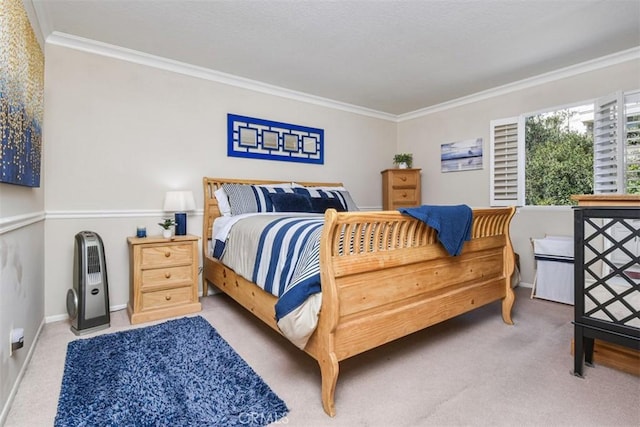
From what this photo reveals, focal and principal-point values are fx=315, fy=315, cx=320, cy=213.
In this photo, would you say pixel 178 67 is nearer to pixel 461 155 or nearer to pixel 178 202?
pixel 178 202

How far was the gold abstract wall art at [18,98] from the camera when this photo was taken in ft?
4.57

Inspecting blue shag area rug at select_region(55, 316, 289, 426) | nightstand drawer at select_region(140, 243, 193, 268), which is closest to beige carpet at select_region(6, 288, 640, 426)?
blue shag area rug at select_region(55, 316, 289, 426)

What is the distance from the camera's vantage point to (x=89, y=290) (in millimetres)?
2357

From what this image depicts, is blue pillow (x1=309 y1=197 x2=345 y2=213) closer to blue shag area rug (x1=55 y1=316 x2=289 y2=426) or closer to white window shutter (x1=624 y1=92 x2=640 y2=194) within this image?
blue shag area rug (x1=55 y1=316 x2=289 y2=426)

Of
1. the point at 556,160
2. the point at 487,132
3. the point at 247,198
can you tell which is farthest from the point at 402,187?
the point at 247,198

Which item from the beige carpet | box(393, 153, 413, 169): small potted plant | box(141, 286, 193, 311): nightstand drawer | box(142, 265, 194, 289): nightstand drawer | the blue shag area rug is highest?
box(393, 153, 413, 169): small potted plant

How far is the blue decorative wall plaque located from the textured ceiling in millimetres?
516

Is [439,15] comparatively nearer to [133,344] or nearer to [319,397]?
[319,397]

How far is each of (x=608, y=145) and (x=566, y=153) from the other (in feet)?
1.84

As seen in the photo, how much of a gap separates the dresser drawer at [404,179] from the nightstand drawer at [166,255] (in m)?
2.93

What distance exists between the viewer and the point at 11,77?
150 centimetres

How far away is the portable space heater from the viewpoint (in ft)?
7.64

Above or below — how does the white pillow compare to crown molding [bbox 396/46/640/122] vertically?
below

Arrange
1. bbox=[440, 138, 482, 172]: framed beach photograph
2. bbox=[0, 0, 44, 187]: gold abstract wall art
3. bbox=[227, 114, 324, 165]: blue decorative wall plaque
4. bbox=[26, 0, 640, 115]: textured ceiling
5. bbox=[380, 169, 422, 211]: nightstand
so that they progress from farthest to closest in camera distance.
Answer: bbox=[380, 169, 422, 211]: nightstand < bbox=[440, 138, 482, 172]: framed beach photograph < bbox=[227, 114, 324, 165]: blue decorative wall plaque < bbox=[26, 0, 640, 115]: textured ceiling < bbox=[0, 0, 44, 187]: gold abstract wall art
